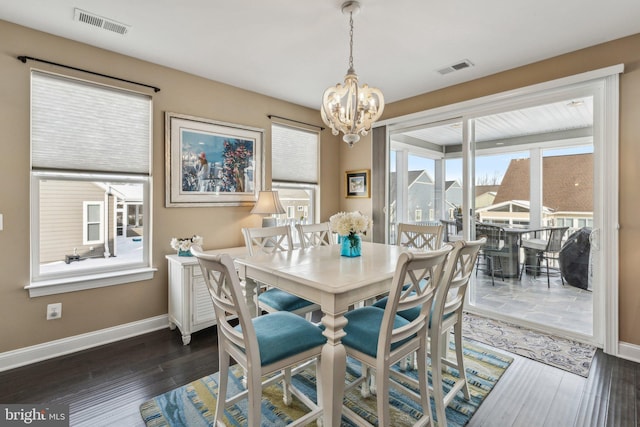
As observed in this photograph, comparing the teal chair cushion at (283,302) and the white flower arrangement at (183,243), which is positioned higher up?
the white flower arrangement at (183,243)

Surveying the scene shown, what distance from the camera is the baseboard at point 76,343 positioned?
2.44 m

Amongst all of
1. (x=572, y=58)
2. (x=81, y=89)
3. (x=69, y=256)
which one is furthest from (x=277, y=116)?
(x=572, y=58)

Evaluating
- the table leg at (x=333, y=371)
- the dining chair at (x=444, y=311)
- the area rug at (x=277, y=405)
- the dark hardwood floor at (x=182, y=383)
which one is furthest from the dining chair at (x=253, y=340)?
the dark hardwood floor at (x=182, y=383)

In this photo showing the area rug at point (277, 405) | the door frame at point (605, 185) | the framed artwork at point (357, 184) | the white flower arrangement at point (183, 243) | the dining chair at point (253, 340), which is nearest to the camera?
the dining chair at point (253, 340)

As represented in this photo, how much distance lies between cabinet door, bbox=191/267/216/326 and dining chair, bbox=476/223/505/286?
3.05m

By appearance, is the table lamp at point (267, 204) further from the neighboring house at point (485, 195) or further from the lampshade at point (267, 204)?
the neighboring house at point (485, 195)

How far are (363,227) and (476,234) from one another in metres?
2.01

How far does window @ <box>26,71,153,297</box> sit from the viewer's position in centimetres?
258

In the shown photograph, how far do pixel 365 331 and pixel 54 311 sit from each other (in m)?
2.67

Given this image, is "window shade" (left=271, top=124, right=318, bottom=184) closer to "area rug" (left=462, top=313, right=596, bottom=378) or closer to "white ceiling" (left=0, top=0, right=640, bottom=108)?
"white ceiling" (left=0, top=0, right=640, bottom=108)

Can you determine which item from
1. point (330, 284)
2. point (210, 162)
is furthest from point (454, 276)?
point (210, 162)

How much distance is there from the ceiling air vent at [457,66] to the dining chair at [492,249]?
1.73m

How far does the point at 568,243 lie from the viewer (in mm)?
3020

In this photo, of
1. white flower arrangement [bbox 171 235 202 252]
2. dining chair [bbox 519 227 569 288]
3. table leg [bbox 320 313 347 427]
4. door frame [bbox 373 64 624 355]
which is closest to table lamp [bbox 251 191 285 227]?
white flower arrangement [bbox 171 235 202 252]
